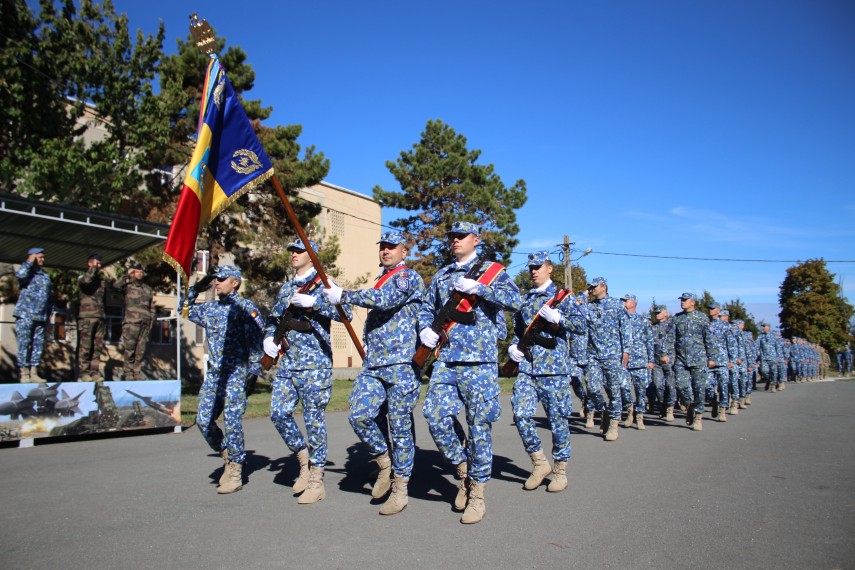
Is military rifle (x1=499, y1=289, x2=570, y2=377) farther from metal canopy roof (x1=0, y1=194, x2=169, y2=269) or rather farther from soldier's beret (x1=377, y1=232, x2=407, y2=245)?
metal canopy roof (x1=0, y1=194, x2=169, y2=269)

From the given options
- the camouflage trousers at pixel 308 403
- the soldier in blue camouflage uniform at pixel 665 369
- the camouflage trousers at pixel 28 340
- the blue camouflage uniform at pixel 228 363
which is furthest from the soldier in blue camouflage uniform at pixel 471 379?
the camouflage trousers at pixel 28 340

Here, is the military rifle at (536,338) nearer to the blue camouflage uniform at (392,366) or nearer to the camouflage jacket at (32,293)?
the blue camouflage uniform at (392,366)

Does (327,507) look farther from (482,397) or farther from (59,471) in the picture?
(59,471)

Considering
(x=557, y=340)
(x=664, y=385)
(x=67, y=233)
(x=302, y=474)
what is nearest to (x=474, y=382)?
(x=557, y=340)

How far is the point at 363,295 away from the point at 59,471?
4526 millimetres

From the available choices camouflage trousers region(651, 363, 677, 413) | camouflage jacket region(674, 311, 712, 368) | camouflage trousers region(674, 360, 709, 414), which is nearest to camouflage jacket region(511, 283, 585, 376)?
camouflage trousers region(674, 360, 709, 414)

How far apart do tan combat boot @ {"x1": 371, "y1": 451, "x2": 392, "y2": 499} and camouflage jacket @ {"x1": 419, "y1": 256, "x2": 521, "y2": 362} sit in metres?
1.20

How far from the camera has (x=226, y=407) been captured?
5.89m

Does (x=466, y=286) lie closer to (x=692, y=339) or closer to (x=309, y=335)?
(x=309, y=335)

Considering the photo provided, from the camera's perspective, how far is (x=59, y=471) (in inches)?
269

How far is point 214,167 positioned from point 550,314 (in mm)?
3454

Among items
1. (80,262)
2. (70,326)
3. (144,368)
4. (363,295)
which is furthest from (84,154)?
(363,295)

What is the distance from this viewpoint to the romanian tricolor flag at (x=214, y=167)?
5.38 m

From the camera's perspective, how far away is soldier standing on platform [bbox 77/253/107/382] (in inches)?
453
